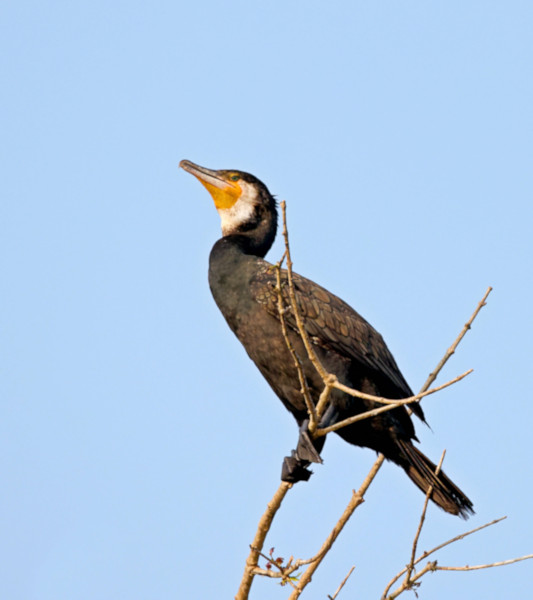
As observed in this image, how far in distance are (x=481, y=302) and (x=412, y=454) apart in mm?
1994

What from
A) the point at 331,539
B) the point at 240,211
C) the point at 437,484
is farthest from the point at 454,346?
the point at 240,211

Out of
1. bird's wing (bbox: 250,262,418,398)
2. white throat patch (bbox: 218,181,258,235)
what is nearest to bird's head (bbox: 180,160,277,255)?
white throat patch (bbox: 218,181,258,235)

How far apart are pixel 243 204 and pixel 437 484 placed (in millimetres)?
2375

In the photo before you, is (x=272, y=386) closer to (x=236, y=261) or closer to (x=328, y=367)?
(x=328, y=367)

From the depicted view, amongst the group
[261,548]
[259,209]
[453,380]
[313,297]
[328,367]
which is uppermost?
[259,209]

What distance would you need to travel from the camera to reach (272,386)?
5.61 meters

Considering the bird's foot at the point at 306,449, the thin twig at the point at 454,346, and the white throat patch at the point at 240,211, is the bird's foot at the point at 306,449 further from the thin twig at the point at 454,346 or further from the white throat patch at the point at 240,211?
the white throat patch at the point at 240,211

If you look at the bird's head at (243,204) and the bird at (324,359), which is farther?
the bird's head at (243,204)

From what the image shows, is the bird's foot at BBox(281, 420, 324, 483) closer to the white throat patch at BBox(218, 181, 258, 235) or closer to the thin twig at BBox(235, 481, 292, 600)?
the thin twig at BBox(235, 481, 292, 600)

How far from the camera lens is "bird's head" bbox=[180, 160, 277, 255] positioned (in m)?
6.35

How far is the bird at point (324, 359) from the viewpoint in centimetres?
535

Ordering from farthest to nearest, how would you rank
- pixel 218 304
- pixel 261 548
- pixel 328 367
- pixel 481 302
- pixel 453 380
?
pixel 218 304
pixel 328 367
pixel 261 548
pixel 481 302
pixel 453 380

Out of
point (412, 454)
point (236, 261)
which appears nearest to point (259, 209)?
point (236, 261)

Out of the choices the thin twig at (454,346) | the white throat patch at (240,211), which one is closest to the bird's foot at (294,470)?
the thin twig at (454,346)
